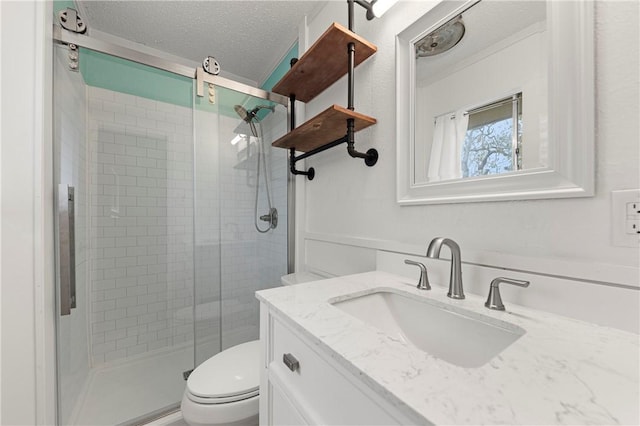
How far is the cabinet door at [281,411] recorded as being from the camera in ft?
1.88

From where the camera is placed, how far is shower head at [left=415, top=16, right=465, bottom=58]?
2.76ft

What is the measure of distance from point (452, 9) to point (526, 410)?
1092 millimetres

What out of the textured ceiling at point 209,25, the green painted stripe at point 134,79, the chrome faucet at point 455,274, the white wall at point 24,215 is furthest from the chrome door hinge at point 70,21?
the chrome faucet at point 455,274

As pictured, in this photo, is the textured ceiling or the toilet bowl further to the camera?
the textured ceiling

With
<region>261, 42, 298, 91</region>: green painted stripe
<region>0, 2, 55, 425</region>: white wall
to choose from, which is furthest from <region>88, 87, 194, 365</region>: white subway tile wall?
<region>0, 2, 55, 425</region>: white wall

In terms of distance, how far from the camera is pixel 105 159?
171 cm

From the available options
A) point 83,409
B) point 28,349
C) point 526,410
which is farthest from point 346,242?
point 83,409

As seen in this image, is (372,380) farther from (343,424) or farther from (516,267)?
(516,267)

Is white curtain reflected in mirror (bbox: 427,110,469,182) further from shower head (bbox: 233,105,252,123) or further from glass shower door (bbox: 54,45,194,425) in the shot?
glass shower door (bbox: 54,45,194,425)

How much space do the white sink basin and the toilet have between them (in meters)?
0.61

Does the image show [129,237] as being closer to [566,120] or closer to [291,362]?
[291,362]

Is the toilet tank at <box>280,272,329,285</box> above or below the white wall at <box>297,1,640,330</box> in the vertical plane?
below

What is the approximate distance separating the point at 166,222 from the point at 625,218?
2.24 m

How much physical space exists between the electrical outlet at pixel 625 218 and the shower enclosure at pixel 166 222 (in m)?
1.54
